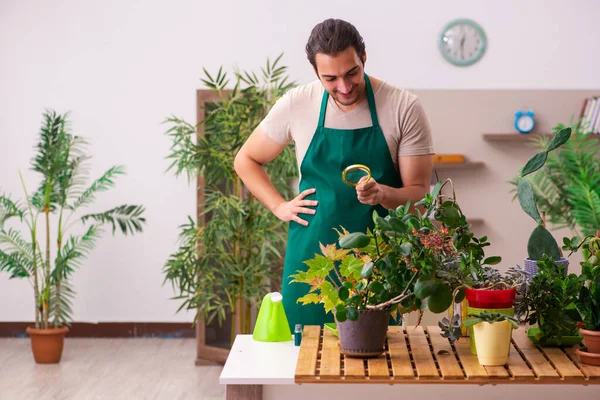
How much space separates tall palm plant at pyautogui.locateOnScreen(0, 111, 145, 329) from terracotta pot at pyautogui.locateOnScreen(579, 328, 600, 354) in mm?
4095

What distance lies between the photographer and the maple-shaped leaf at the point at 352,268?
1.71 metres

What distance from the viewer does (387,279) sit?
1.65 meters

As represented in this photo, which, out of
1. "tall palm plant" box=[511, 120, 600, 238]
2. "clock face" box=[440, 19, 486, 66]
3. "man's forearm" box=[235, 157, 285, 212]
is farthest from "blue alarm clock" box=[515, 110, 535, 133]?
"man's forearm" box=[235, 157, 285, 212]

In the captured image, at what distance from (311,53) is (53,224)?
4.21 metres

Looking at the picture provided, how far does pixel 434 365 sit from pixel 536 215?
0.42m

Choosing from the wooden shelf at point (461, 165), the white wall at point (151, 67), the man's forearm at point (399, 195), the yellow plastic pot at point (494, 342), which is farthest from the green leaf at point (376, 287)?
the white wall at point (151, 67)

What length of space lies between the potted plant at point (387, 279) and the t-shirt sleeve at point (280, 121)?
2.82ft

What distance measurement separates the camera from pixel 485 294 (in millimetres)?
1678

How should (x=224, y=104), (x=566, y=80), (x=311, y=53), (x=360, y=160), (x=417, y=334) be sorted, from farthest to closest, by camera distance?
(x=566, y=80) < (x=224, y=104) < (x=360, y=160) < (x=311, y=53) < (x=417, y=334)

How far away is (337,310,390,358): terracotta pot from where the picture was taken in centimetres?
167

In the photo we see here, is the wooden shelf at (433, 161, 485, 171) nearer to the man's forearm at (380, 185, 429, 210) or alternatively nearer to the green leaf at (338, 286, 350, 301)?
the man's forearm at (380, 185, 429, 210)

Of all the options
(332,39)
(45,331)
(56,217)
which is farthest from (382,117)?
(56,217)

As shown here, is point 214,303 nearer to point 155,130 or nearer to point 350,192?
point 155,130

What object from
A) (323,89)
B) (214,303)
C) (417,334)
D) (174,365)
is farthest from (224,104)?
(417,334)
